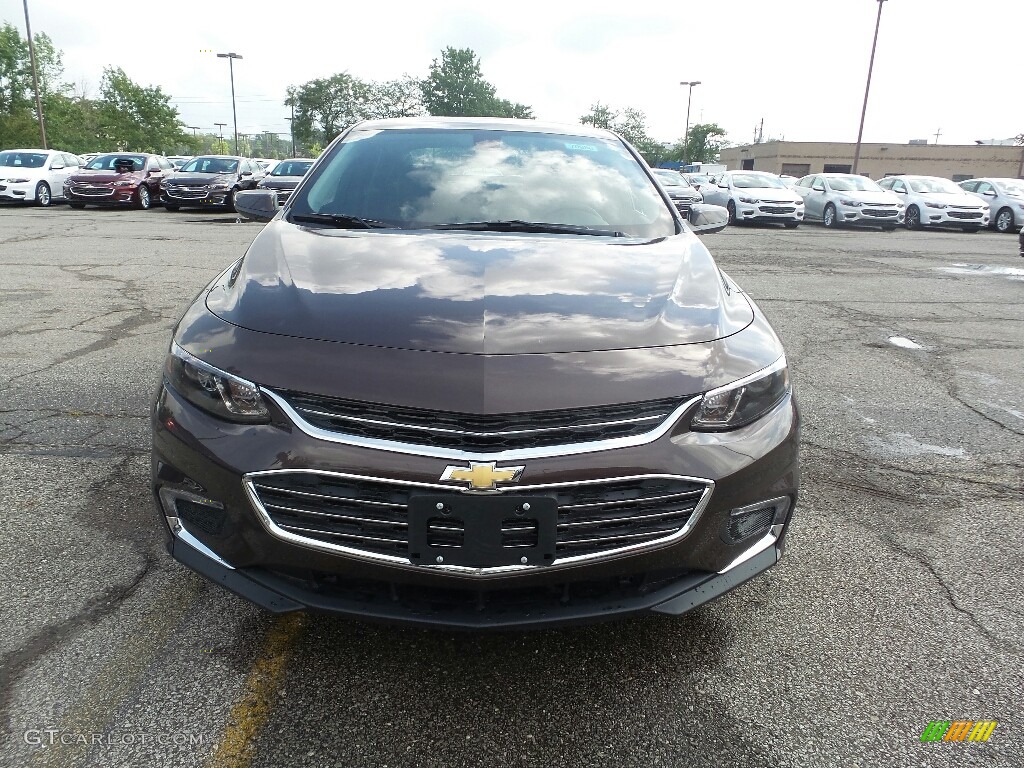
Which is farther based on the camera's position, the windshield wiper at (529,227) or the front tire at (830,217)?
the front tire at (830,217)

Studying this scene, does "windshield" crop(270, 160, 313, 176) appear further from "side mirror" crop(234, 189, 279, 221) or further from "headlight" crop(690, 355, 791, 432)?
"headlight" crop(690, 355, 791, 432)

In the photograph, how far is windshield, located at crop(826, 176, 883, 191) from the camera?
2070 centimetres

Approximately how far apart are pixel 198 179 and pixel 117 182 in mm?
2328

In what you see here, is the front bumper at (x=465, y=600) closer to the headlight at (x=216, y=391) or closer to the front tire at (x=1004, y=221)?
the headlight at (x=216, y=391)

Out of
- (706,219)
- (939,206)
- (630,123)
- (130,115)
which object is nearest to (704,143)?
(630,123)

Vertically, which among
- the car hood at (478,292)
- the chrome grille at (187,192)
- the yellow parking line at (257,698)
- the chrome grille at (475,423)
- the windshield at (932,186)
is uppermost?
the windshield at (932,186)

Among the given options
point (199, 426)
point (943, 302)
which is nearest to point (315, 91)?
point (943, 302)

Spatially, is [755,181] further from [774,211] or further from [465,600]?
[465,600]

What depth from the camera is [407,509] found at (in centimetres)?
182

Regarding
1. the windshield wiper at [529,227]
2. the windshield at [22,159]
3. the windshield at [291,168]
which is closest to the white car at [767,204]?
the windshield at [291,168]

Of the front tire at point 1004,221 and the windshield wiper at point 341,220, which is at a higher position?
A: the windshield wiper at point 341,220

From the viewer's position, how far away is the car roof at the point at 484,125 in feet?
12.5

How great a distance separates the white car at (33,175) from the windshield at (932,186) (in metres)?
23.9

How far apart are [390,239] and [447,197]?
513 mm
